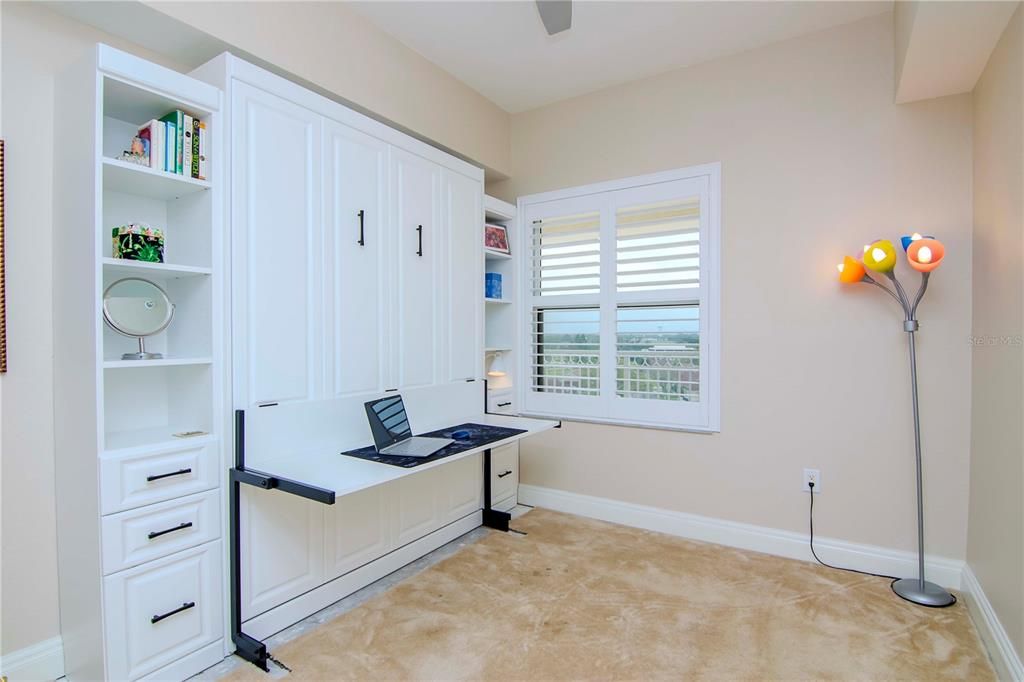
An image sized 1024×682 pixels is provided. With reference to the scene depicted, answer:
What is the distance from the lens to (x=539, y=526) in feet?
10.8

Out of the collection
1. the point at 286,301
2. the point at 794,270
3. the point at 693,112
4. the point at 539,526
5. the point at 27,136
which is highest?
the point at 693,112

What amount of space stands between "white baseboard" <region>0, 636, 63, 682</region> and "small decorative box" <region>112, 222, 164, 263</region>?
4.54 feet

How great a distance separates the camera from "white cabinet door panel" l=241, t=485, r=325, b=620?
2070 millimetres

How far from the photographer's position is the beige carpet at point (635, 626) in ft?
6.29

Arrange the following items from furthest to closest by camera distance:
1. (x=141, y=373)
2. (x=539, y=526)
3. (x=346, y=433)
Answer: (x=539, y=526) → (x=346, y=433) → (x=141, y=373)

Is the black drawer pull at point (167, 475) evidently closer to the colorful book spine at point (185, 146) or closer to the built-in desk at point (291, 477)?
the built-in desk at point (291, 477)

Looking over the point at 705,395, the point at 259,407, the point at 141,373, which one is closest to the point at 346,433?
the point at 259,407

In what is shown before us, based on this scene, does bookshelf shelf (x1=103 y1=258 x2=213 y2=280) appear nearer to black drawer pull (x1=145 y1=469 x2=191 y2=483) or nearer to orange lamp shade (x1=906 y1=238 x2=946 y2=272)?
black drawer pull (x1=145 y1=469 x2=191 y2=483)

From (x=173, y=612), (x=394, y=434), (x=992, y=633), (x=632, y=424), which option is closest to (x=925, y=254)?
(x=992, y=633)

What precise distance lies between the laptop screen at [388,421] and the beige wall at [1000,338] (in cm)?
237

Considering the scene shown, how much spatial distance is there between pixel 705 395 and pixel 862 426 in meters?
0.77

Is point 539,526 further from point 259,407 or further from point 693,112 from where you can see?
point 693,112

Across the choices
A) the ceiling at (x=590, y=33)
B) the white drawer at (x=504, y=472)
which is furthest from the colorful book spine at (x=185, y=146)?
the white drawer at (x=504, y=472)

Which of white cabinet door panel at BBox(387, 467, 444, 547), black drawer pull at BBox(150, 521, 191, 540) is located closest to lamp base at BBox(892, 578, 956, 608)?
white cabinet door panel at BBox(387, 467, 444, 547)
